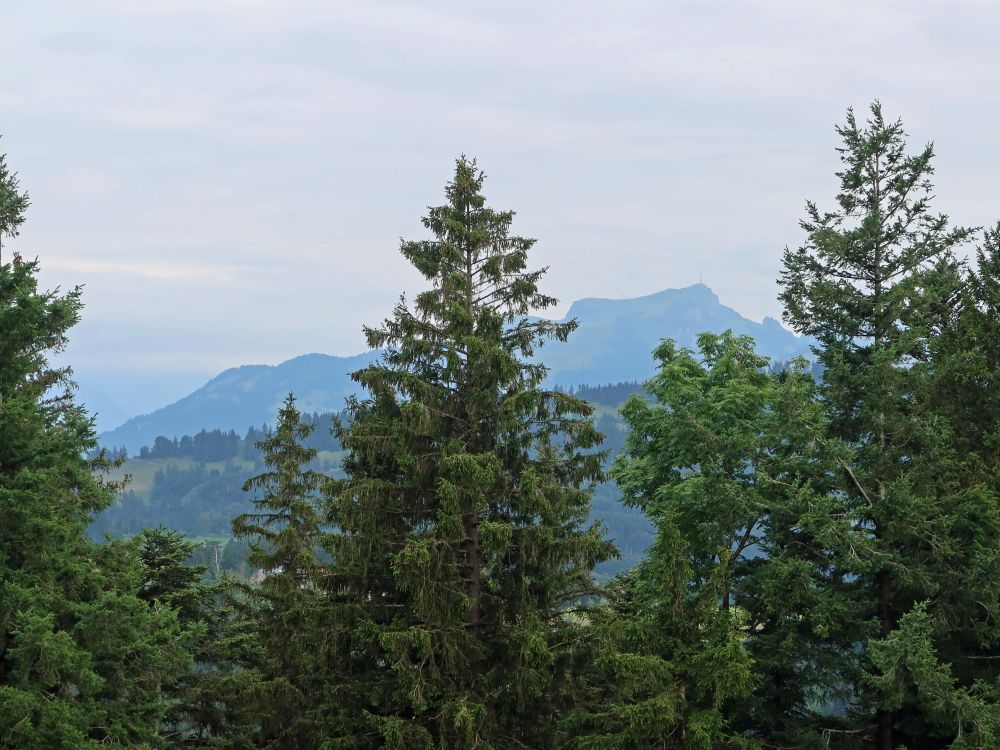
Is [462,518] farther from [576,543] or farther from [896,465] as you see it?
[896,465]

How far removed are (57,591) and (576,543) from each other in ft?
33.3

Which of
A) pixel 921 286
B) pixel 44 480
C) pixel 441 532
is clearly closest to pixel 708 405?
pixel 921 286

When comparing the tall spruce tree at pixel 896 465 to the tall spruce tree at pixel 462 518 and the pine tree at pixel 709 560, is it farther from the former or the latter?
the tall spruce tree at pixel 462 518

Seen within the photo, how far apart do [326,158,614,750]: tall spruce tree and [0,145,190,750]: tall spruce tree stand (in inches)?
161

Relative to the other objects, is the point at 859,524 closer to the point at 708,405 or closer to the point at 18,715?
the point at 708,405

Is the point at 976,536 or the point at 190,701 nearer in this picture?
the point at 976,536

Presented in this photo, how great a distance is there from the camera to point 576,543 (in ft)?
69.9

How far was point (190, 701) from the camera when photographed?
29094 millimetres

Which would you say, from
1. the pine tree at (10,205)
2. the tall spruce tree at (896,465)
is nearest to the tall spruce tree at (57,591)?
the pine tree at (10,205)

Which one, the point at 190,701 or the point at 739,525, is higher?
the point at 739,525

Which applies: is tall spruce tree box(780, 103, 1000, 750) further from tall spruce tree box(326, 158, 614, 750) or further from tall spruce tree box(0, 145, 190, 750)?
tall spruce tree box(0, 145, 190, 750)

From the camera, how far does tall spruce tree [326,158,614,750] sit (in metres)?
20.4

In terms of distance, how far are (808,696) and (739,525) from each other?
4.22 meters

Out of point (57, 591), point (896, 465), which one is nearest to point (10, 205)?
point (57, 591)
